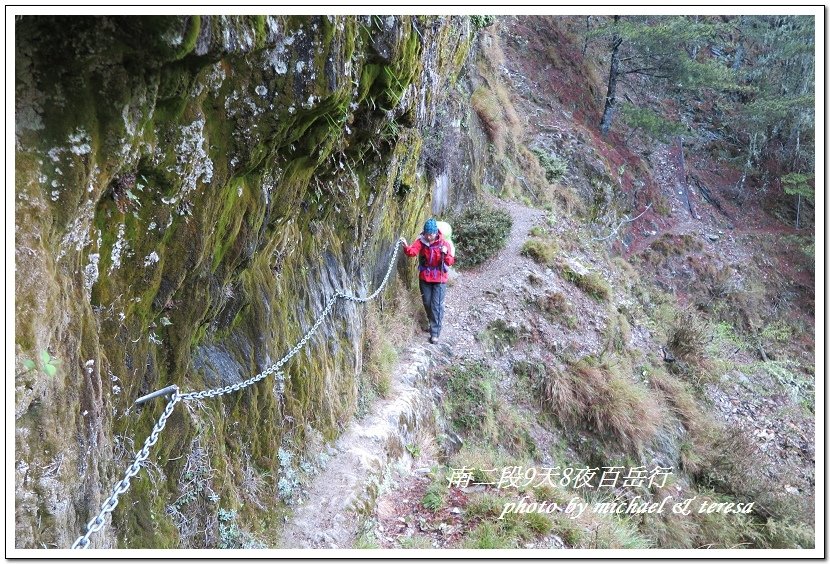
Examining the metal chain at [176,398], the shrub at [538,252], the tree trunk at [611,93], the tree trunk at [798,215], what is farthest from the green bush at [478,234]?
the tree trunk at [798,215]

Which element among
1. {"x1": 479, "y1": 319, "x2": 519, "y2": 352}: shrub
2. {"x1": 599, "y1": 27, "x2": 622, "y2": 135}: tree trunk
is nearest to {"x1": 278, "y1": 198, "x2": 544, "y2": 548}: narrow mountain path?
{"x1": 479, "y1": 319, "x2": 519, "y2": 352}: shrub

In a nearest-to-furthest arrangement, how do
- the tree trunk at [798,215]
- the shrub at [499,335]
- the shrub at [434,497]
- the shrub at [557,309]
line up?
the shrub at [434,497] < the shrub at [499,335] < the shrub at [557,309] < the tree trunk at [798,215]

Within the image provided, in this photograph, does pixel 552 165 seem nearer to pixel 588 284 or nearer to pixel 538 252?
pixel 538 252

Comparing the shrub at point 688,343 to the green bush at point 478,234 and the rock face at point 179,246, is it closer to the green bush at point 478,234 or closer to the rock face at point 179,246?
the green bush at point 478,234

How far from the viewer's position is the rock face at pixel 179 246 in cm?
235

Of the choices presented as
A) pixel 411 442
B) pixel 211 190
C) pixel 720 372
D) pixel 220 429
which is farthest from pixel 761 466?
pixel 211 190

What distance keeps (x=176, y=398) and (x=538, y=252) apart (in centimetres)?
1007

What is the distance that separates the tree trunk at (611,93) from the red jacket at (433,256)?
18.1 meters

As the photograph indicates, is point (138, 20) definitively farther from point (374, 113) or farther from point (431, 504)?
point (431, 504)

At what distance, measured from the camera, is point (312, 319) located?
19.8ft

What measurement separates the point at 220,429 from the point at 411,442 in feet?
11.6

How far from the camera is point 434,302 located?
9156mm

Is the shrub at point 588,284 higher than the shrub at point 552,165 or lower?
lower

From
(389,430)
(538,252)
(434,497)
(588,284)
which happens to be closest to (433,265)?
(389,430)
